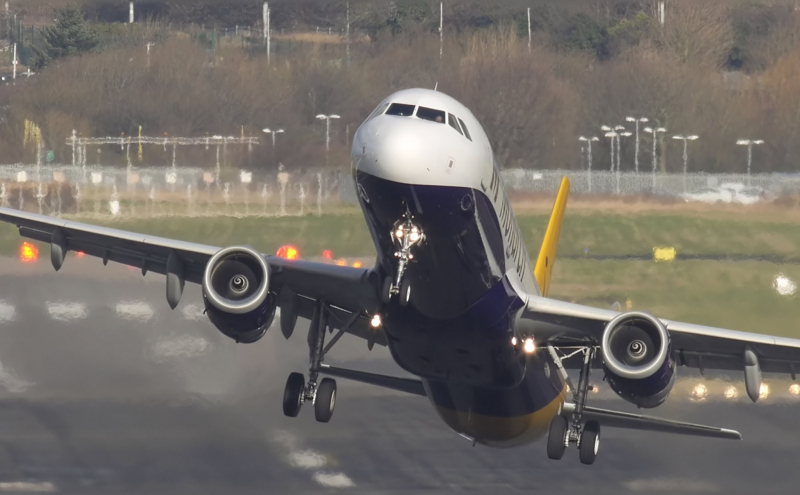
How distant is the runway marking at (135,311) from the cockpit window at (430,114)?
20521 millimetres

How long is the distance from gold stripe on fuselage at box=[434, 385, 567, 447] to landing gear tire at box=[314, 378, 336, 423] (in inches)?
103

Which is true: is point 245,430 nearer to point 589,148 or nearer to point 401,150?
point 401,150

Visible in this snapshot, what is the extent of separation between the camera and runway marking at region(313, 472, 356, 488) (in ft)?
106

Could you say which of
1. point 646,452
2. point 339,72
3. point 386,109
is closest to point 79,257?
point 339,72

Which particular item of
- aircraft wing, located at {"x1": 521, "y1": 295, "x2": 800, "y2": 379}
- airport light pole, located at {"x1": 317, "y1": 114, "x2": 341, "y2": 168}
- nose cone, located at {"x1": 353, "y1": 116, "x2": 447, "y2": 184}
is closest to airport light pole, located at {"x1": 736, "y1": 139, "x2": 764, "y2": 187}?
airport light pole, located at {"x1": 317, "y1": 114, "x2": 341, "y2": 168}

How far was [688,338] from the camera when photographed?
24719 mm

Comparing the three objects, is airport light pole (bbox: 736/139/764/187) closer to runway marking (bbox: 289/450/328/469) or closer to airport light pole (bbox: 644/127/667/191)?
airport light pole (bbox: 644/127/667/191)

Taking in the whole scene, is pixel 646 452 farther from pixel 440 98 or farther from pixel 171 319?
pixel 440 98

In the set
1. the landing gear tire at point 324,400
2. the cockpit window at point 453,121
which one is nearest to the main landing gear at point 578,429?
the landing gear tire at point 324,400

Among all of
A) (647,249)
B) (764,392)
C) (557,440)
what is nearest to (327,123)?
(647,249)

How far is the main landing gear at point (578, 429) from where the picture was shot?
2430 centimetres

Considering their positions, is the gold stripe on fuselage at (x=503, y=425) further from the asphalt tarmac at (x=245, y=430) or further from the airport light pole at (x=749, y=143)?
the airport light pole at (x=749, y=143)

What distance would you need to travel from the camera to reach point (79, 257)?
43062 mm

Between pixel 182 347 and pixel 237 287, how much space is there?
1534 cm
